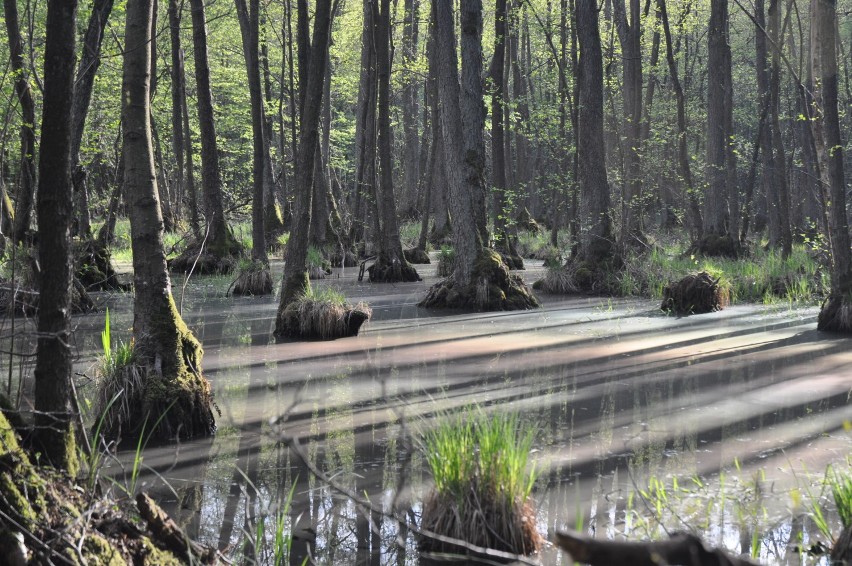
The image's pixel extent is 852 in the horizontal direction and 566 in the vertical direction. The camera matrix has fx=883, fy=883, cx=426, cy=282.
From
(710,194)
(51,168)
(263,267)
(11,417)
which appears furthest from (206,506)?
(710,194)

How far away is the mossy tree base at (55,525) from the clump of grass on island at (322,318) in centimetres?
783

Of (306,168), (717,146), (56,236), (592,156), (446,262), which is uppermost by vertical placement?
(717,146)

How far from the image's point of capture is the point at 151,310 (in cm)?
677

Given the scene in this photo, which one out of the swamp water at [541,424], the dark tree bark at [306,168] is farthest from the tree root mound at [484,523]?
the dark tree bark at [306,168]

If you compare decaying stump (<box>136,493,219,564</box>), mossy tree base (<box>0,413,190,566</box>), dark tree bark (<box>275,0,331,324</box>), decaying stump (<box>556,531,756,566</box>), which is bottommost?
decaying stump (<box>136,493,219,564</box>)

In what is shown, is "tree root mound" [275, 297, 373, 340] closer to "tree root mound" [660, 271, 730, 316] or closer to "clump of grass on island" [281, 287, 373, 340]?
"clump of grass on island" [281, 287, 373, 340]

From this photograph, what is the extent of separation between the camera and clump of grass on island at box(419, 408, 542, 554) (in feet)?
14.3

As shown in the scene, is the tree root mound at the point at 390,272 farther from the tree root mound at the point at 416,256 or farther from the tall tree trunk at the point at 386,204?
the tree root mound at the point at 416,256

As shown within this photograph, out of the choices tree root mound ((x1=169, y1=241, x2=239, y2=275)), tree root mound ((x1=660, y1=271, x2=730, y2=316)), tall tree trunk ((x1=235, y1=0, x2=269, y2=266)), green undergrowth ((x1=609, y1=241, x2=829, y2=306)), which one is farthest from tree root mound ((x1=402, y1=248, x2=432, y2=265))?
tree root mound ((x1=660, y1=271, x2=730, y2=316))

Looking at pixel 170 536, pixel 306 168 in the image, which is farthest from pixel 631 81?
pixel 170 536

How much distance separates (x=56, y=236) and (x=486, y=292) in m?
10.8

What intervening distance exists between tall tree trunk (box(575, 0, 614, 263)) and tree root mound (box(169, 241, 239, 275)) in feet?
25.0

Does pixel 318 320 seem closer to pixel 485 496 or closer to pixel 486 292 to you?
pixel 486 292

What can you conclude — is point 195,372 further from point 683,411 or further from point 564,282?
point 564,282
